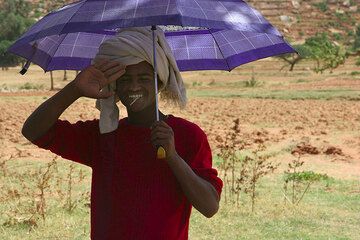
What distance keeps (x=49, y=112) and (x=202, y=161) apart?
1.65 ft

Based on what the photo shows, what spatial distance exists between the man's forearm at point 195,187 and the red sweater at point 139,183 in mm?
50

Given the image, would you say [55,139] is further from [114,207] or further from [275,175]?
[275,175]

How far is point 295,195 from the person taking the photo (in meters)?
7.18

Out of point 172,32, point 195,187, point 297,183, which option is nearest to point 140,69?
point 195,187

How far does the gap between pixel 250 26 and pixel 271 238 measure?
12.2 feet

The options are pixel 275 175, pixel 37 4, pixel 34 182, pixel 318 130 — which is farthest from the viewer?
pixel 37 4

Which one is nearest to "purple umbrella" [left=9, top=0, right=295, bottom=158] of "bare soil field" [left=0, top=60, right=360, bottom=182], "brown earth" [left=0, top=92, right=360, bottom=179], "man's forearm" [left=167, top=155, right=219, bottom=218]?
"man's forearm" [left=167, top=155, right=219, bottom=218]

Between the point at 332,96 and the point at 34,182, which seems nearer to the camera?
the point at 34,182

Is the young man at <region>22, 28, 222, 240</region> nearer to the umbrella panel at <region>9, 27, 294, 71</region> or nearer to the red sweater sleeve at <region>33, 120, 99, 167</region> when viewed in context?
the red sweater sleeve at <region>33, 120, 99, 167</region>

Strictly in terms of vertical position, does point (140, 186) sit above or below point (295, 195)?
above

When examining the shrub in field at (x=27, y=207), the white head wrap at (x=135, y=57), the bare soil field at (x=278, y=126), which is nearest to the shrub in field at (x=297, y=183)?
the bare soil field at (x=278, y=126)

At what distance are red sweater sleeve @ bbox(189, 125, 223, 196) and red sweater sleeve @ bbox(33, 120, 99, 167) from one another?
1.10 ft

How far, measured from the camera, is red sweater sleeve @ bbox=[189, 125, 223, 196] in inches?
77.2

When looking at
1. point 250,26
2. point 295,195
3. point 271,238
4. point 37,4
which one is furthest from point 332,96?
point 37,4
